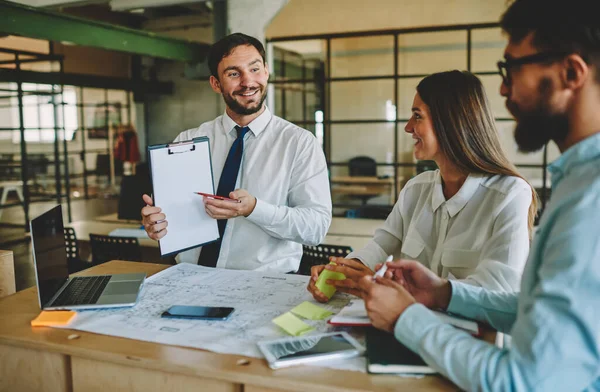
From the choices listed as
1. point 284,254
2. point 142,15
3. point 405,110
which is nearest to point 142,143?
point 142,15

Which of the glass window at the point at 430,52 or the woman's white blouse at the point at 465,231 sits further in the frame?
the glass window at the point at 430,52

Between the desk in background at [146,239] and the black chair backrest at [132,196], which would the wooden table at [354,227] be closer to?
the desk in background at [146,239]

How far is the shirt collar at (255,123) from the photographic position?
2.65m

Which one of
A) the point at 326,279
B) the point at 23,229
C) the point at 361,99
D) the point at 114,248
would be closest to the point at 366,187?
the point at 361,99

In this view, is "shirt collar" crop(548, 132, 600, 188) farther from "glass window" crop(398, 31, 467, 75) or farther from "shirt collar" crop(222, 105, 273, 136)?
"glass window" crop(398, 31, 467, 75)

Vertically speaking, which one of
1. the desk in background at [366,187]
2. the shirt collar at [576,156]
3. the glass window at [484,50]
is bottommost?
the desk in background at [366,187]

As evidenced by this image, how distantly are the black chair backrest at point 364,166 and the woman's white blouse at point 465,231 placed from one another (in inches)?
290

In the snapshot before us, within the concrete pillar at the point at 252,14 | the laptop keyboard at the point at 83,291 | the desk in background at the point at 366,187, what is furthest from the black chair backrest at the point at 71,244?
the desk in background at the point at 366,187

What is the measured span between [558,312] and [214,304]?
1.15 m

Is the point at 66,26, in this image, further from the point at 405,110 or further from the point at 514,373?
the point at 405,110

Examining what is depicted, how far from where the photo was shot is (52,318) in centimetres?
168

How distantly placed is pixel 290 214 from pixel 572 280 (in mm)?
1497

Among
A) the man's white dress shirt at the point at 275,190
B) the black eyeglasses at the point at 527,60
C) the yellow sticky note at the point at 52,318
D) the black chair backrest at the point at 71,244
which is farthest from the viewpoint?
the black chair backrest at the point at 71,244

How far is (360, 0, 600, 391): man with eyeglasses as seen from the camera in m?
1.01
